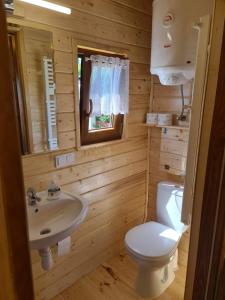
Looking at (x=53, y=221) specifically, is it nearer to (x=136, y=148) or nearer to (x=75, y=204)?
(x=75, y=204)

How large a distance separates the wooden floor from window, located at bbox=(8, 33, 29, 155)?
1.27 meters

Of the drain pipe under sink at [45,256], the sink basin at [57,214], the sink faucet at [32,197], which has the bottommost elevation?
the drain pipe under sink at [45,256]

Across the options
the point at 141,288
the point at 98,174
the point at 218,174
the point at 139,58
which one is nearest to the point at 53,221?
the point at 98,174

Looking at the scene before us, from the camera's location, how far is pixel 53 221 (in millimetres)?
1571

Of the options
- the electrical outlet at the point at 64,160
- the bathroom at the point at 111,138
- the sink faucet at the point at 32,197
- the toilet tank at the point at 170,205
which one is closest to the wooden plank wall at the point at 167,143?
the bathroom at the point at 111,138

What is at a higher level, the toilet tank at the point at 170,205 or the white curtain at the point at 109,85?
the white curtain at the point at 109,85

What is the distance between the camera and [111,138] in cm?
209

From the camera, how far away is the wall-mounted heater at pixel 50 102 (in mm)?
1493

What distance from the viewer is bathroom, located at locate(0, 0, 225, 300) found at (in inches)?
51.1

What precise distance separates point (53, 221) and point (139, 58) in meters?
1.58

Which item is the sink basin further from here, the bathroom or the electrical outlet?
the electrical outlet

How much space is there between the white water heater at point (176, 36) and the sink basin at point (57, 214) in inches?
45.7

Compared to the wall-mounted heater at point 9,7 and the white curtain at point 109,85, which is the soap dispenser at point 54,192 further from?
the wall-mounted heater at point 9,7

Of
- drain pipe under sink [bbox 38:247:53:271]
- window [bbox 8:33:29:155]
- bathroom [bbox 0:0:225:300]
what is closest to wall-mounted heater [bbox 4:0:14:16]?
bathroom [bbox 0:0:225:300]
